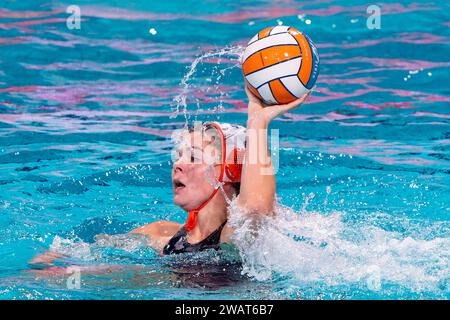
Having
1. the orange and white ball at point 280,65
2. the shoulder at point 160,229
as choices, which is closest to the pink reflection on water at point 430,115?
the shoulder at point 160,229

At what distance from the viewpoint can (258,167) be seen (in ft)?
11.0

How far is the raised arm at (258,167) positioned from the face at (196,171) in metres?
0.35

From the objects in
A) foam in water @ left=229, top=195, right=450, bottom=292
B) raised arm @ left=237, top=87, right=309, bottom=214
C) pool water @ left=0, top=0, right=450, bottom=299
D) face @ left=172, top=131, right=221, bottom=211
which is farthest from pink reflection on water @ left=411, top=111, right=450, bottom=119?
raised arm @ left=237, top=87, right=309, bottom=214

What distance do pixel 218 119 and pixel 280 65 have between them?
3.51 m

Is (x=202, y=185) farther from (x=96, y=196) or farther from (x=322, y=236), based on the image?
(x=96, y=196)

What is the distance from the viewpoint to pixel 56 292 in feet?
11.5

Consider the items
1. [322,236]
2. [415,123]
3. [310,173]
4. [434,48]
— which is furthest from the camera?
[434,48]

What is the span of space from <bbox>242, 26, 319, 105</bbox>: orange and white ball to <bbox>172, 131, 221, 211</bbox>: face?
→ 1.32 ft

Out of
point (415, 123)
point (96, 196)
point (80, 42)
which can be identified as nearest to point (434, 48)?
point (415, 123)

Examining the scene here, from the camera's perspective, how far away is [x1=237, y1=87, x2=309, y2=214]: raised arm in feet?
11.0

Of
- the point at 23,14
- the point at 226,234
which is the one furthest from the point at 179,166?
the point at 23,14

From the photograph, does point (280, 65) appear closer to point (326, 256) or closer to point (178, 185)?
point (178, 185)

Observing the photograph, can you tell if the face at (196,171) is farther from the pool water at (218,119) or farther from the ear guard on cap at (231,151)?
the pool water at (218,119)
